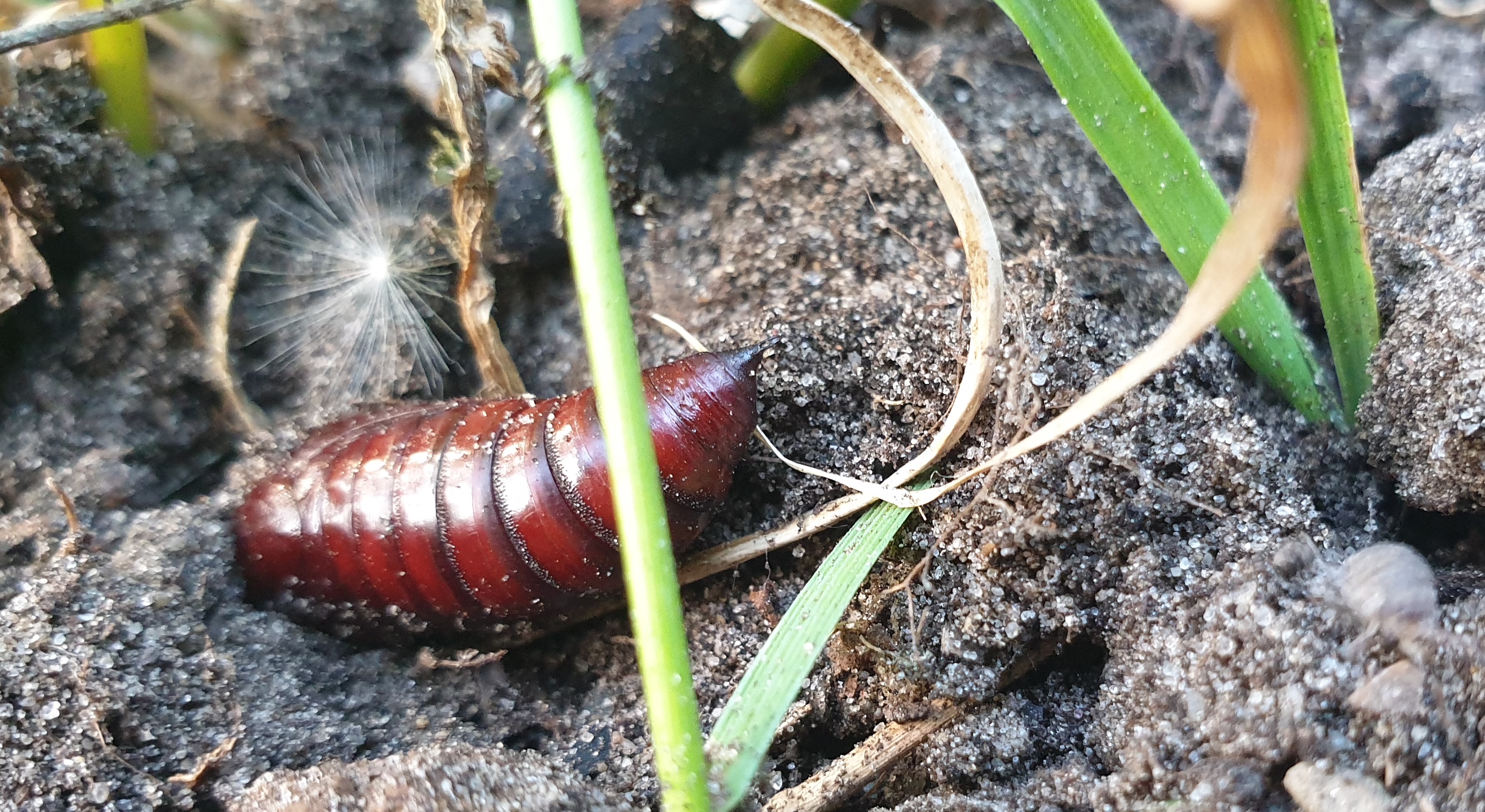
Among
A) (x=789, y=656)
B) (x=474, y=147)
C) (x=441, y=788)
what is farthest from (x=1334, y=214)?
(x=441, y=788)

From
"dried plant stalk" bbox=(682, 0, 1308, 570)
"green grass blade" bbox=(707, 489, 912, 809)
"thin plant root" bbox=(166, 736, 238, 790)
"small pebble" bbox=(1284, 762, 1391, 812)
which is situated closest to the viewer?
"dried plant stalk" bbox=(682, 0, 1308, 570)

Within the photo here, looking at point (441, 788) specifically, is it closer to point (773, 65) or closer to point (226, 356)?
point (226, 356)

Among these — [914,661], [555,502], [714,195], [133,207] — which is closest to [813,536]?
[914,661]

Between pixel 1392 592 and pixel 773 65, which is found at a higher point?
pixel 773 65

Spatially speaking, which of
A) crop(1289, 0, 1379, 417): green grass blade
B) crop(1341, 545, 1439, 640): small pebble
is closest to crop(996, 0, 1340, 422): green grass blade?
crop(1289, 0, 1379, 417): green grass blade

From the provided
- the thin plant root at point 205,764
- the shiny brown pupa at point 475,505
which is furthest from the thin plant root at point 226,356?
the thin plant root at point 205,764

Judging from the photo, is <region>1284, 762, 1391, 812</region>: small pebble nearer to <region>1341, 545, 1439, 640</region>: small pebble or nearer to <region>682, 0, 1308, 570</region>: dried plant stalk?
<region>1341, 545, 1439, 640</region>: small pebble
